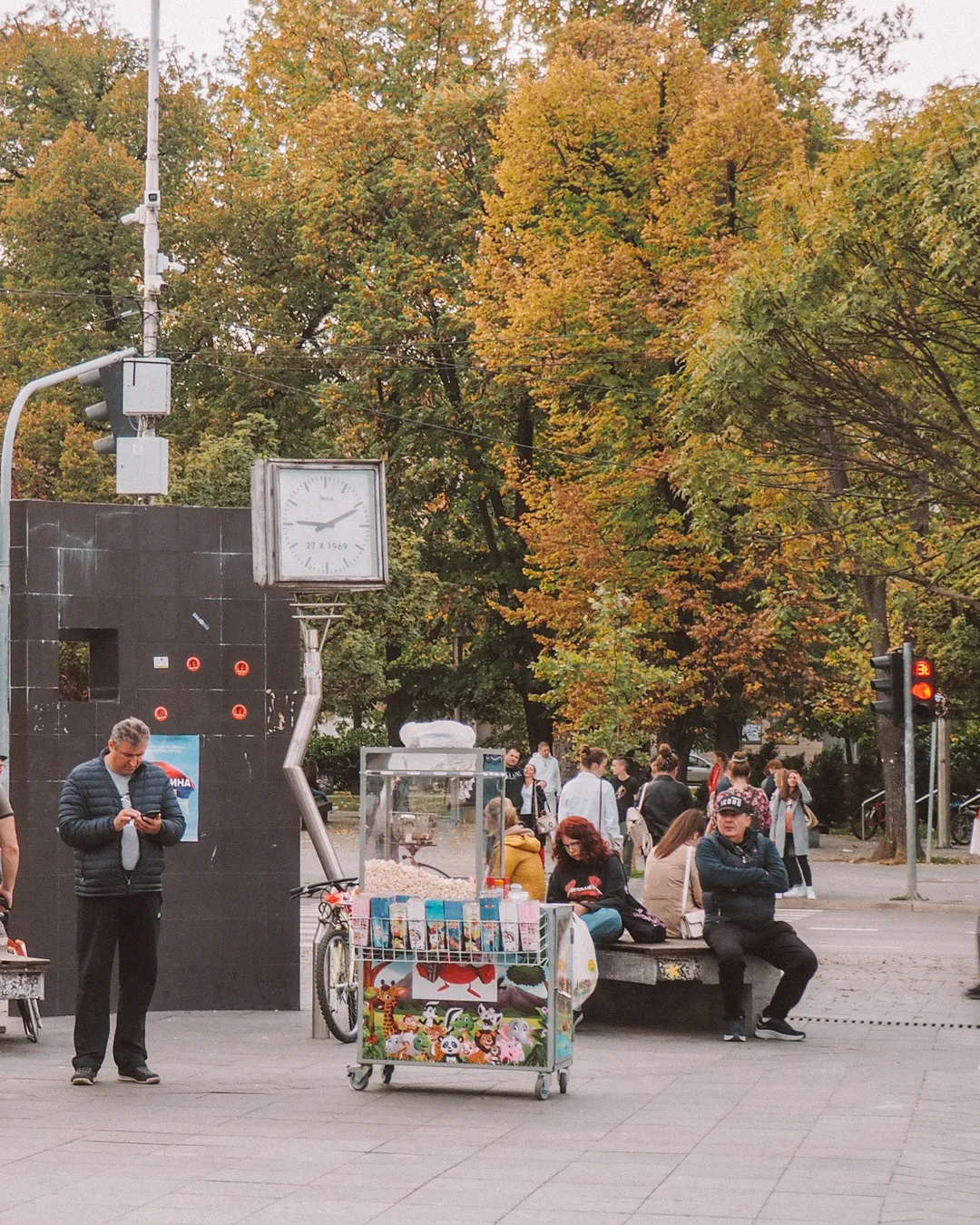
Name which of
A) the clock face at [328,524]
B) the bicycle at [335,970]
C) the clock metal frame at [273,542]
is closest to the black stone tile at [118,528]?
the clock metal frame at [273,542]

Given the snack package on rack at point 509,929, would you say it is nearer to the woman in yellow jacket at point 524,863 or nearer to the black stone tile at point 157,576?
the woman in yellow jacket at point 524,863

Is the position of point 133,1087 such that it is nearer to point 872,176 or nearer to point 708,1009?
point 708,1009

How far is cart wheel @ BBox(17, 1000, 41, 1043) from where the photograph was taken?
35.4 ft

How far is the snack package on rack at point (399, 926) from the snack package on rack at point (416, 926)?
0.02 m

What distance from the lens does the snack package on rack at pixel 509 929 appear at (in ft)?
29.1

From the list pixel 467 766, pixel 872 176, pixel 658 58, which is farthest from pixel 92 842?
pixel 658 58

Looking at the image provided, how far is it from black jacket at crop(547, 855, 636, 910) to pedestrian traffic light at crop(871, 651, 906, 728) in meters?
11.5

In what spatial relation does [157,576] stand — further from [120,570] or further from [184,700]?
[184,700]

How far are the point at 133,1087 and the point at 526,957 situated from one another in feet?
6.67

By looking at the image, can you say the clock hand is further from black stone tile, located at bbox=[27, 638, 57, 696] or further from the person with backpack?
the person with backpack

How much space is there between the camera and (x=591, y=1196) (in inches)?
258

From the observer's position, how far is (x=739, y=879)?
11.4 metres

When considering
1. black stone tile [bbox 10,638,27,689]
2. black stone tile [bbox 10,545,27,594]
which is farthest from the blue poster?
black stone tile [bbox 10,545,27,594]

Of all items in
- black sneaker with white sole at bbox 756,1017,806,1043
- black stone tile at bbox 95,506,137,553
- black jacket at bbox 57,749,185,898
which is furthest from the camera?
black stone tile at bbox 95,506,137,553
